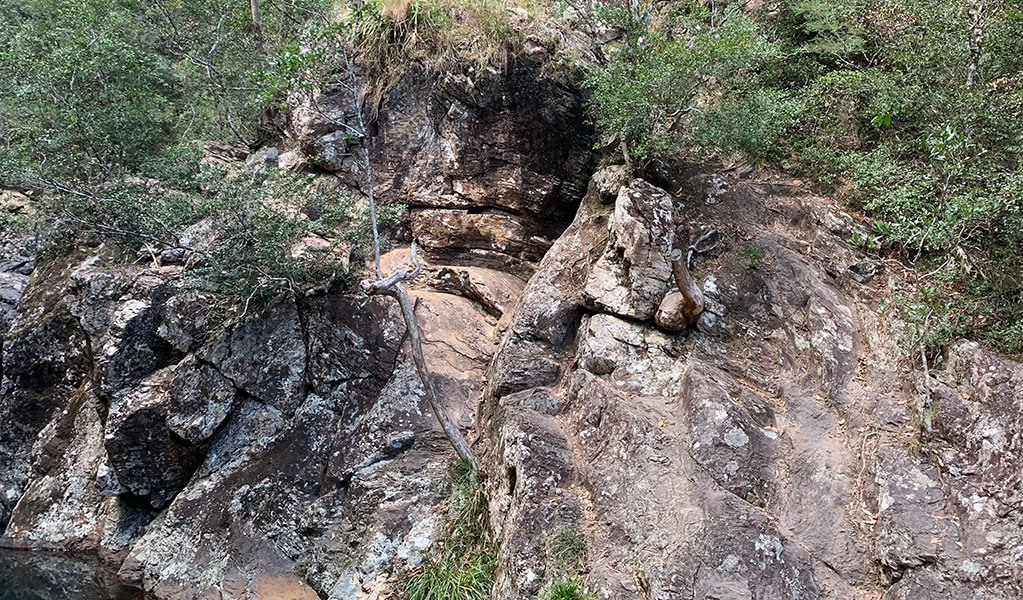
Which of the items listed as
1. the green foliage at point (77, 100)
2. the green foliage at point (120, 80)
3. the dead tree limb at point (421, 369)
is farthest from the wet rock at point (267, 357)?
the green foliage at point (77, 100)

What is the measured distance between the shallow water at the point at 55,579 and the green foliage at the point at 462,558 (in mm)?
4665

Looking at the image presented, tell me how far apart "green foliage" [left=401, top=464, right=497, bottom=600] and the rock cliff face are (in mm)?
276

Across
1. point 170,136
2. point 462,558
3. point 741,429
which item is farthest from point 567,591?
point 170,136

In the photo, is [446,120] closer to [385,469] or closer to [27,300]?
[385,469]

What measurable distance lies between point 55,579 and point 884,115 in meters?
12.9

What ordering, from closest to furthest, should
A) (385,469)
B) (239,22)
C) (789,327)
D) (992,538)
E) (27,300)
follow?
1. (992,538)
2. (789,327)
3. (385,469)
4. (27,300)
5. (239,22)

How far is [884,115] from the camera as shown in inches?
243

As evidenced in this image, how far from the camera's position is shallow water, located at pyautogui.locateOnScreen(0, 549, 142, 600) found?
28.0 feet

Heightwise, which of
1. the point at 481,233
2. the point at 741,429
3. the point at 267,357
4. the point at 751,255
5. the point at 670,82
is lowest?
the point at 267,357

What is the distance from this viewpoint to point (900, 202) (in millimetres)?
7109

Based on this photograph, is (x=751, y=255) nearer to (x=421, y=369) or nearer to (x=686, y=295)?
(x=686, y=295)

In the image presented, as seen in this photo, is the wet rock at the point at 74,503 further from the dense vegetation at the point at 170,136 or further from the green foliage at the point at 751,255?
the green foliage at the point at 751,255

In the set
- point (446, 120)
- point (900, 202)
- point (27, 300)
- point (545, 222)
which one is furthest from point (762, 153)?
point (27, 300)

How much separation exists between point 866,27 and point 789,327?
5.98 m
